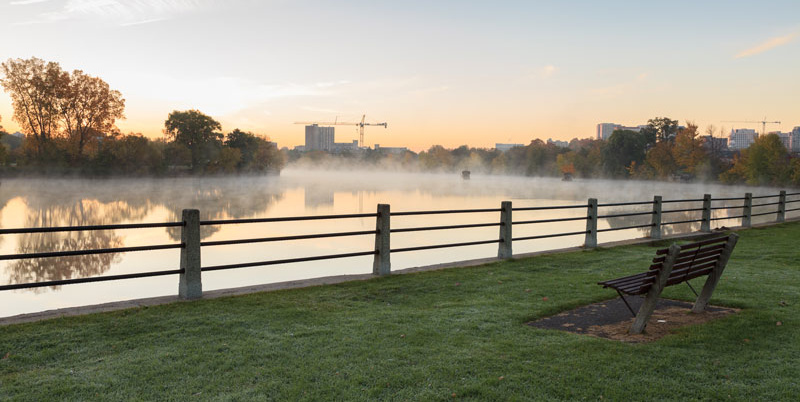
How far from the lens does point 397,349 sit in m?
5.70

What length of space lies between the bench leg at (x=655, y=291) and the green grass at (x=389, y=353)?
342 millimetres

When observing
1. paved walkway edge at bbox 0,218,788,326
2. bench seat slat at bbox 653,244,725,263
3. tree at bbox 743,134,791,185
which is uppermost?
tree at bbox 743,134,791,185

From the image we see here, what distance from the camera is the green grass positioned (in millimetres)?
4691

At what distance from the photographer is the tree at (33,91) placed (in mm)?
75312

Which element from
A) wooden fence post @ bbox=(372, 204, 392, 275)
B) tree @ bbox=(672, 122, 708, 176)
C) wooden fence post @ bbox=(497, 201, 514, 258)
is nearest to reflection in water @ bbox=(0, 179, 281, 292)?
wooden fence post @ bbox=(372, 204, 392, 275)

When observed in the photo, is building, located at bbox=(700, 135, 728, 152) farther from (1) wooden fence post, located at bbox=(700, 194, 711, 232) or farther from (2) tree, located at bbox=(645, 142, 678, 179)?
(1) wooden fence post, located at bbox=(700, 194, 711, 232)

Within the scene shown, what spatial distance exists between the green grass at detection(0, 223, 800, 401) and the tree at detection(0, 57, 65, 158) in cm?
8434

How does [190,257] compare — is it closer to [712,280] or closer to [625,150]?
[712,280]

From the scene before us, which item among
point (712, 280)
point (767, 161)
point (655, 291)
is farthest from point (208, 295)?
point (767, 161)

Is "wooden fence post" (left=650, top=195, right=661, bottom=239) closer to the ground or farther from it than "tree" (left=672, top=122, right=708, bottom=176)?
closer to the ground

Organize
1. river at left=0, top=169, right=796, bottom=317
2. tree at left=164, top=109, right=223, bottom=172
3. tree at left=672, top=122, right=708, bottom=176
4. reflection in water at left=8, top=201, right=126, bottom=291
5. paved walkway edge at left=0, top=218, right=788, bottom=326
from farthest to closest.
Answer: tree at left=164, top=109, right=223, bottom=172 → tree at left=672, top=122, right=708, bottom=176 → reflection in water at left=8, top=201, right=126, bottom=291 → river at left=0, top=169, right=796, bottom=317 → paved walkway edge at left=0, top=218, right=788, bottom=326

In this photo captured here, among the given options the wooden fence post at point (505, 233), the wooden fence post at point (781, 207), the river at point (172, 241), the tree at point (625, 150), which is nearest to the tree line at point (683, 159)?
the tree at point (625, 150)

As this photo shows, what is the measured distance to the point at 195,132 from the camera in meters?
115

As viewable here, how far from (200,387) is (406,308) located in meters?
3.49
